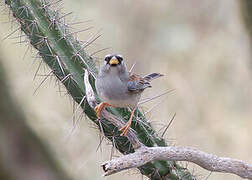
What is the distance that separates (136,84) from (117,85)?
0.16 meters

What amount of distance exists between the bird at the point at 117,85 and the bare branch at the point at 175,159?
514 millimetres

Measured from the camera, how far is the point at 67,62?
352 cm

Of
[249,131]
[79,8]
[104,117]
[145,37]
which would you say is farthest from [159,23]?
[104,117]

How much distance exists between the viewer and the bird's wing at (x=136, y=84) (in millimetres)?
3850

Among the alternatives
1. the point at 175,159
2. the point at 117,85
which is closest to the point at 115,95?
the point at 117,85

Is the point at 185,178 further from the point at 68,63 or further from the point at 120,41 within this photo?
the point at 120,41

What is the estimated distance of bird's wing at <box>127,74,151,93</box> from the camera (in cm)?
385

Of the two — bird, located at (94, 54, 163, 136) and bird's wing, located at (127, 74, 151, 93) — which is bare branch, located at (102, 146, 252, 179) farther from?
bird's wing, located at (127, 74, 151, 93)

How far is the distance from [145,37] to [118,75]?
12.2ft

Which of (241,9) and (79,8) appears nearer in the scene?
(241,9)

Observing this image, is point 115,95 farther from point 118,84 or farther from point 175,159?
point 175,159

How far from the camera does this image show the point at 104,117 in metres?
3.37

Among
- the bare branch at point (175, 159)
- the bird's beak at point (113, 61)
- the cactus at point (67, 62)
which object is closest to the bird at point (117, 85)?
the bird's beak at point (113, 61)

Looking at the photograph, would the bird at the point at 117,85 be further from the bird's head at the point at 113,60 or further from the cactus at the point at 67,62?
the cactus at the point at 67,62
